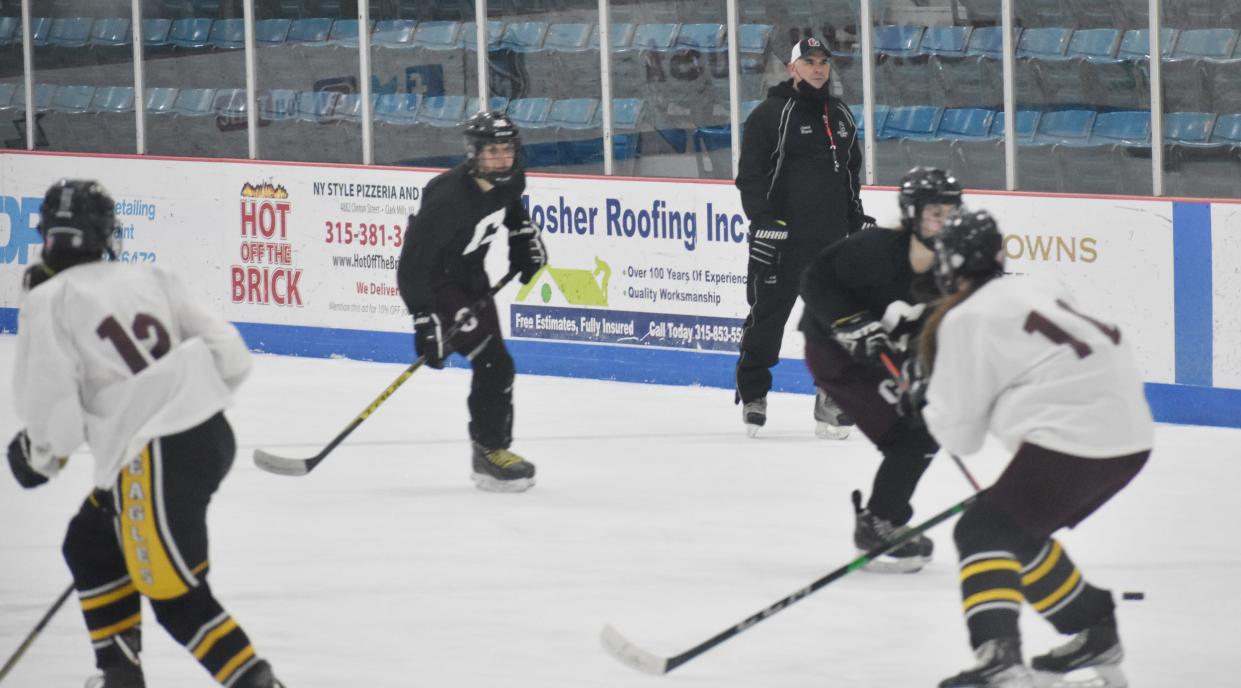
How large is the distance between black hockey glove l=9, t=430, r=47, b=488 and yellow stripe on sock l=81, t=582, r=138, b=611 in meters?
0.23

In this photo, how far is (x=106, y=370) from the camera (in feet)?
10.1

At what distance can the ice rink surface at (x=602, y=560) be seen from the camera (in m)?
3.91

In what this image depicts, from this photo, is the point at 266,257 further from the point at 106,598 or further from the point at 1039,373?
the point at 1039,373

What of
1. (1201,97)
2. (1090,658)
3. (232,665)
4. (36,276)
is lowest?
(1090,658)

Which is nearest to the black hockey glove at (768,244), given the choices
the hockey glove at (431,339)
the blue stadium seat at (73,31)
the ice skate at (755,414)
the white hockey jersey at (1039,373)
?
the ice skate at (755,414)

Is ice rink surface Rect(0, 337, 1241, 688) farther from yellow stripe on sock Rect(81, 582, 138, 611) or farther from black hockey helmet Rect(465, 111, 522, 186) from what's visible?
black hockey helmet Rect(465, 111, 522, 186)

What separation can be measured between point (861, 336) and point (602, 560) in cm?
93

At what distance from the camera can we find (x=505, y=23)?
28.2ft

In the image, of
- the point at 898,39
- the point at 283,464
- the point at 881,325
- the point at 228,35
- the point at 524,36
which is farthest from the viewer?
the point at 228,35

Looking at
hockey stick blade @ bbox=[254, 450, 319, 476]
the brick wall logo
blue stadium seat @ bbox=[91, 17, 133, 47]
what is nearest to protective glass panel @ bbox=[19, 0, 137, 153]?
blue stadium seat @ bbox=[91, 17, 133, 47]

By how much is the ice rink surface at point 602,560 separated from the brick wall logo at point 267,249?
1744mm

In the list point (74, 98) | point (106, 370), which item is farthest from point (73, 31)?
point (106, 370)

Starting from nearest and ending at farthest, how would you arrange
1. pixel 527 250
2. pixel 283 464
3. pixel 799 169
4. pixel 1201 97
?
pixel 527 250 → pixel 283 464 → pixel 799 169 → pixel 1201 97

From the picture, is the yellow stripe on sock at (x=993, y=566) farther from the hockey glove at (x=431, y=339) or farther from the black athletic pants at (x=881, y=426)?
the hockey glove at (x=431, y=339)
